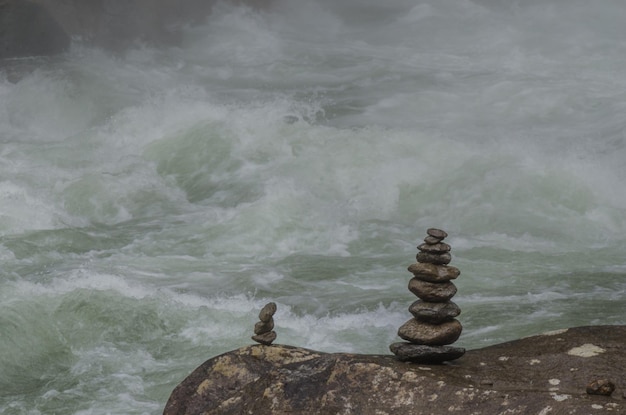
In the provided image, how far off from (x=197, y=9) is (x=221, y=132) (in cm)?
1143

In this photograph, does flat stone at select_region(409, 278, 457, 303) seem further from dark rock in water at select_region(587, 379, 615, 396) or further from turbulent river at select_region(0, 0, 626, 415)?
turbulent river at select_region(0, 0, 626, 415)

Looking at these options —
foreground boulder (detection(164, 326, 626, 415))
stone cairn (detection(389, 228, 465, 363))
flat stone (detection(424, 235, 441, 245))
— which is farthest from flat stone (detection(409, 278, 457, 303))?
foreground boulder (detection(164, 326, 626, 415))

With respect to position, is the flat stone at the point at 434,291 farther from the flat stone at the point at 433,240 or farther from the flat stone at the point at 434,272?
the flat stone at the point at 433,240

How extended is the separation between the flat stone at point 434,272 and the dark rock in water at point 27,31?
16.6 m

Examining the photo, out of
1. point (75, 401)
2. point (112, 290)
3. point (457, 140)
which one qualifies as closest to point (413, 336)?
point (75, 401)

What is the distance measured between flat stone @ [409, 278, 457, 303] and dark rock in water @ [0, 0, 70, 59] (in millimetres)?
16645

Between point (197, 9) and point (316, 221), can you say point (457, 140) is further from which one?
point (197, 9)

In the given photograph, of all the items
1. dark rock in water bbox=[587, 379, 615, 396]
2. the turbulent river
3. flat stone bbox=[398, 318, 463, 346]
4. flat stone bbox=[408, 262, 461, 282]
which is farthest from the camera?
the turbulent river

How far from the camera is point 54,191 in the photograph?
12.5m

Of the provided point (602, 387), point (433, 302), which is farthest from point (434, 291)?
point (602, 387)

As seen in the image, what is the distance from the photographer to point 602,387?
412cm

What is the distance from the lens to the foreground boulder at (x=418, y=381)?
419 cm

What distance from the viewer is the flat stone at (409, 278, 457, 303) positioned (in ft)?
16.4

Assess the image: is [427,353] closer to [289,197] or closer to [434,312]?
[434,312]
